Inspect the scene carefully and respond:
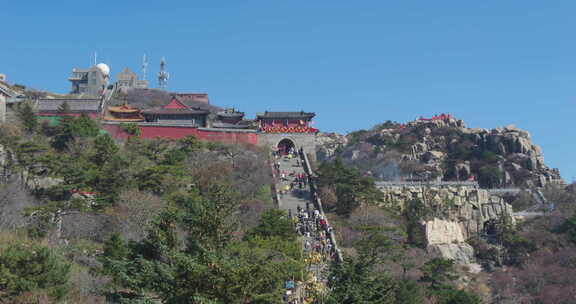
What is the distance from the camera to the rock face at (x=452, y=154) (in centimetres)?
6288

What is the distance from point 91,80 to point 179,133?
Answer: 3320 cm

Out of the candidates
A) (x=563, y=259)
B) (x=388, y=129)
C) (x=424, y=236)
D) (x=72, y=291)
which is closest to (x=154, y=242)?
(x=72, y=291)

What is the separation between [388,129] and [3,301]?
66.1 metres

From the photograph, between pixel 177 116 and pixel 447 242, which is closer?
pixel 447 242

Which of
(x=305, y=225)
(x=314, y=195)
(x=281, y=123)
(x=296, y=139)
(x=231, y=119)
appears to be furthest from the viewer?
(x=231, y=119)

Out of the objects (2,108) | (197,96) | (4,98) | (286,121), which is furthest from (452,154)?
(2,108)

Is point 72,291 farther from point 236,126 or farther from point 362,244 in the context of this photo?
point 236,126

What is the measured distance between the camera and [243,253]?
17.1m

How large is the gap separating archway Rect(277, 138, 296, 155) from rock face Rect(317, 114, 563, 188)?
1297 centimetres

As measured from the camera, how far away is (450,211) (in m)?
47.6

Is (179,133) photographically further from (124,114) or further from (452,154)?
(452,154)

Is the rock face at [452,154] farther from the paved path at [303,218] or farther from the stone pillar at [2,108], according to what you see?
the stone pillar at [2,108]

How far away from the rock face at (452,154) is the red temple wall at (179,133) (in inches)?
753

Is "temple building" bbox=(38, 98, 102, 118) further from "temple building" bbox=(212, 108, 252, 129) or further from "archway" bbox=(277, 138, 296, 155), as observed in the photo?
"archway" bbox=(277, 138, 296, 155)
